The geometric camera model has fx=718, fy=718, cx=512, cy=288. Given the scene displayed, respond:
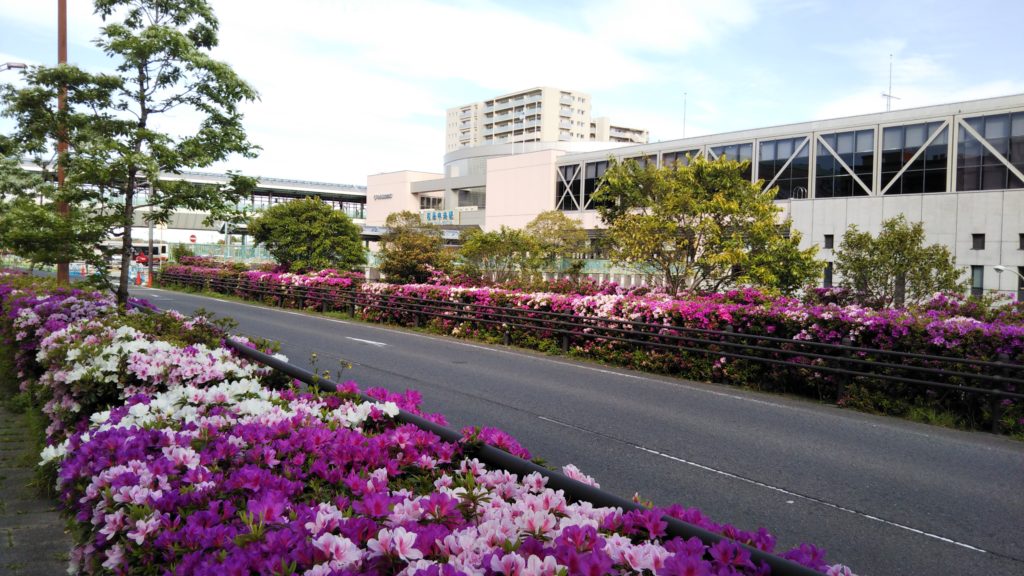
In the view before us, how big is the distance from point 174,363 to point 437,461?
2.84m

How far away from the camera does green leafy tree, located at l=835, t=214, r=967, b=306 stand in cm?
1788

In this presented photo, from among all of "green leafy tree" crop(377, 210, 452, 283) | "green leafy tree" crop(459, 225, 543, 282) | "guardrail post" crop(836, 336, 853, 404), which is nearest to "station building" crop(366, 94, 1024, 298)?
"green leafy tree" crop(459, 225, 543, 282)

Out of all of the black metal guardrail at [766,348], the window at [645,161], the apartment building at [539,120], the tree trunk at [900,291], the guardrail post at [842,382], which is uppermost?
the apartment building at [539,120]

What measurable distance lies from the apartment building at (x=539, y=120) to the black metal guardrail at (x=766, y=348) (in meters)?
110

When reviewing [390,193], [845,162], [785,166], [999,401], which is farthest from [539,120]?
[999,401]

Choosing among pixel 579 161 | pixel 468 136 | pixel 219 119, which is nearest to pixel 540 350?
pixel 219 119

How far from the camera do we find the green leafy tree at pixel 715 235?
20.4 metres

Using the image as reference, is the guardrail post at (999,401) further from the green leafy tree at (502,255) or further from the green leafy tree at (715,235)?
the green leafy tree at (502,255)

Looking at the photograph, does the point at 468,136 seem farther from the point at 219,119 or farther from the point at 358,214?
the point at 219,119

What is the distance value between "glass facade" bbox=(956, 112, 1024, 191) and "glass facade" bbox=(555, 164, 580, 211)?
99.3 feet

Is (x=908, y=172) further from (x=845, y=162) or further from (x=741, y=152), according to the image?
(x=741, y=152)

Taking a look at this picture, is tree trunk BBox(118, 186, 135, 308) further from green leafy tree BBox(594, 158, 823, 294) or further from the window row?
the window row

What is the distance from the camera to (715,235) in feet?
66.9

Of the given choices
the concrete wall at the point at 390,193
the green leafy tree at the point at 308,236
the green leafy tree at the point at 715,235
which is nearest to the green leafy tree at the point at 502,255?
the green leafy tree at the point at 308,236
